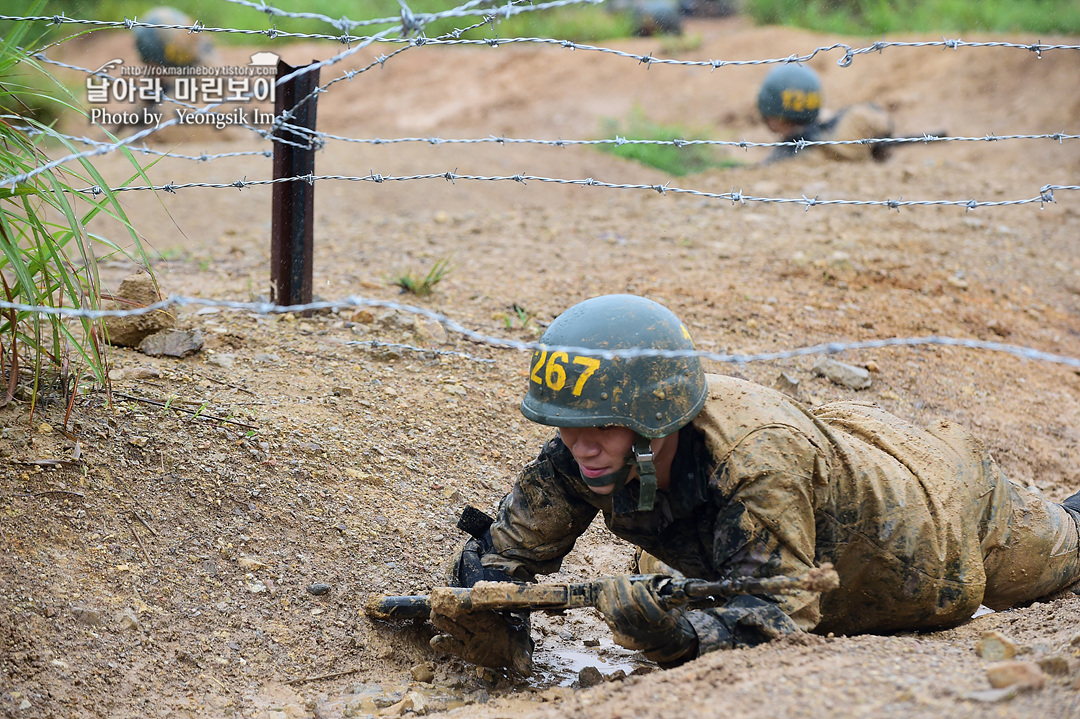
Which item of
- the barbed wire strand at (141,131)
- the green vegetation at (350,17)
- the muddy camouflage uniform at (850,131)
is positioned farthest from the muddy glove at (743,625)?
the green vegetation at (350,17)

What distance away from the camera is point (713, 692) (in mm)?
2047

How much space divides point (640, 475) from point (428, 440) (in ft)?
4.60

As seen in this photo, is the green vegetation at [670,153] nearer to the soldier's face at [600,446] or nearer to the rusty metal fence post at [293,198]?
the rusty metal fence post at [293,198]

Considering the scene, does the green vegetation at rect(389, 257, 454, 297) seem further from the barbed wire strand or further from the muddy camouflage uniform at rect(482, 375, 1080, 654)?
the muddy camouflage uniform at rect(482, 375, 1080, 654)

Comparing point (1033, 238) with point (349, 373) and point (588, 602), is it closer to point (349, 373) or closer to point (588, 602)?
point (349, 373)

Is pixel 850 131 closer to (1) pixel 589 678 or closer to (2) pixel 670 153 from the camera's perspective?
(2) pixel 670 153

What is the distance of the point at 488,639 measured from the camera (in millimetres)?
2672

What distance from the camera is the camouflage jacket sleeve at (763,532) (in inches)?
90.0

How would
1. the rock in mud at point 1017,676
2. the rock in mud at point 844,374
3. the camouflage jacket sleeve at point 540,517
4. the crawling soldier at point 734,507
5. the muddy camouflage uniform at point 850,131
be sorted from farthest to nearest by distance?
the muddy camouflage uniform at point 850,131 < the rock in mud at point 844,374 < the camouflage jacket sleeve at point 540,517 < the crawling soldier at point 734,507 < the rock in mud at point 1017,676

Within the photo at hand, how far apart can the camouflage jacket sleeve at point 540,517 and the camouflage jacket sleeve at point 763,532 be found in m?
0.47

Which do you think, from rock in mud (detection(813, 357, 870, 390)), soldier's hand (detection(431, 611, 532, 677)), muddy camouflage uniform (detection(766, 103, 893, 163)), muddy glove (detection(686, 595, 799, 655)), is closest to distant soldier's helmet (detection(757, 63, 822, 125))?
muddy camouflage uniform (detection(766, 103, 893, 163))

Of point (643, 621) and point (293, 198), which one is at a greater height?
point (293, 198)

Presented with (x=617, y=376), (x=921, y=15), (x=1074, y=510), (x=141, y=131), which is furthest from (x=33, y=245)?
(x=921, y=15)

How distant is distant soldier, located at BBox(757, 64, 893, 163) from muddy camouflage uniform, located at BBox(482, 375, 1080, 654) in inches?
273
